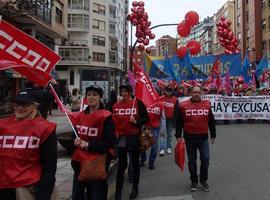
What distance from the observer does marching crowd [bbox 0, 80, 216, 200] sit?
3.57 meters

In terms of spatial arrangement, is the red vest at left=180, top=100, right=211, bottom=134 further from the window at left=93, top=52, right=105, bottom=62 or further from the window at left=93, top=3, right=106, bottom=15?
the window at left=93, top=3, right=106, bottom=15

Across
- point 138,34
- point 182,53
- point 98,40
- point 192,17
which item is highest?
point 98,40

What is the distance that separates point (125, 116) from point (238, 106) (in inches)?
558

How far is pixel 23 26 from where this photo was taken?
26.4 metres

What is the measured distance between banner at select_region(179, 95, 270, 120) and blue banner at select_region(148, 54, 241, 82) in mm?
2365

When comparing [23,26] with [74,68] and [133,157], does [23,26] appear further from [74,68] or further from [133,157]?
[74,68]

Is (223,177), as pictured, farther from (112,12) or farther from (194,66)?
(112,12)

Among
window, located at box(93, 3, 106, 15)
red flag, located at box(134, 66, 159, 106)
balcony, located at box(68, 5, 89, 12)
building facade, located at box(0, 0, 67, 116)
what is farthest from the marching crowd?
window, located at box(93, 3, 106, 15)

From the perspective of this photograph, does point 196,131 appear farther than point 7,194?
Yes

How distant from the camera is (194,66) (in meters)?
24.0

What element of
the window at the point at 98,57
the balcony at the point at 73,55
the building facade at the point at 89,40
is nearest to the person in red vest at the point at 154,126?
the building facade at the point at 89,40

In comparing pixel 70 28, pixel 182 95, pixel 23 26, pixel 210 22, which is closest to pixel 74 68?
pixel 70 28

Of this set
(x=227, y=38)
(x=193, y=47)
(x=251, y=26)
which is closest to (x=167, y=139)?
(x=193, y=47)

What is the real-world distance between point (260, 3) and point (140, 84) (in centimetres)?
5748
